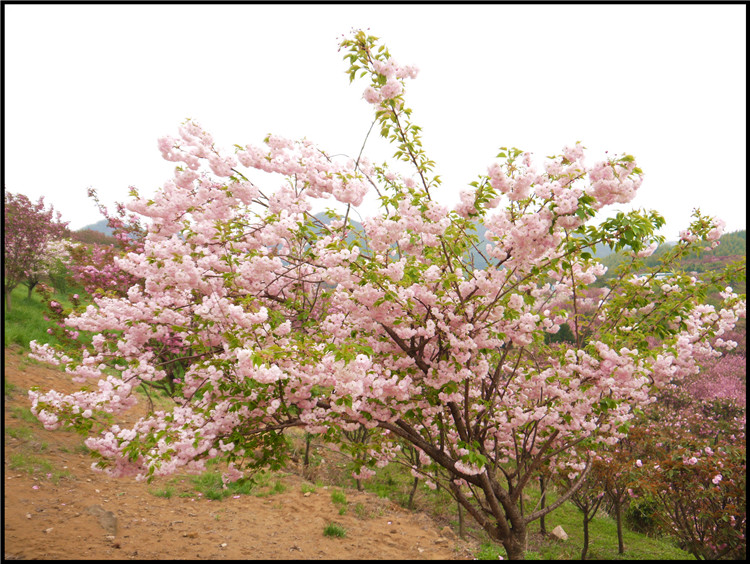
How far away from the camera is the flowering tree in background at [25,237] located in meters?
12.5

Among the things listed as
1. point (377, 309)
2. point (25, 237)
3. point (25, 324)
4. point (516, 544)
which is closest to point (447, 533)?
point (516, 544)

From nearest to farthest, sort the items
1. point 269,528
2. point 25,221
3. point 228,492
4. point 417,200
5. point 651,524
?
point 417,200, point 269,528, point 228,492, point 651,524, point 25,221

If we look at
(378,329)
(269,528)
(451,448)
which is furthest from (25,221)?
(451,448)

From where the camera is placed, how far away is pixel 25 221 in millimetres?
12922

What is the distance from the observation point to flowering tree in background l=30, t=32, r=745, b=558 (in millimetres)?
3816

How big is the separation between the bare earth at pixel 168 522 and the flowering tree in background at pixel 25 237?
5.54m

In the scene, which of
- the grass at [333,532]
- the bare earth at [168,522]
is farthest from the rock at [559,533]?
Answer: the grass at [333,532]

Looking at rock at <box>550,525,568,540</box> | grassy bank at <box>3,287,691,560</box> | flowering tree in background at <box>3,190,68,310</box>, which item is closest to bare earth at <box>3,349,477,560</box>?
grassy bank at <box>3,287,691,560</box>

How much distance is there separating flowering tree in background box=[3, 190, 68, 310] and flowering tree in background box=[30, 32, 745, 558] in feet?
34.6

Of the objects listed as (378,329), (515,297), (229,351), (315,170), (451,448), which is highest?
(315,170)

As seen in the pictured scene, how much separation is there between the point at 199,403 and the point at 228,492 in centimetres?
439

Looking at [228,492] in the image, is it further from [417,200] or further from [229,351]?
[417,200]

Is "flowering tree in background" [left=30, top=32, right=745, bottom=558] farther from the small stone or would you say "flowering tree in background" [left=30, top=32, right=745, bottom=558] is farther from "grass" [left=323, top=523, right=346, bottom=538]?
the small stone

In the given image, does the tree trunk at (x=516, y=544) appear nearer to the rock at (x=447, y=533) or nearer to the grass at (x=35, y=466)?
the rock at (x=447, y=533)
